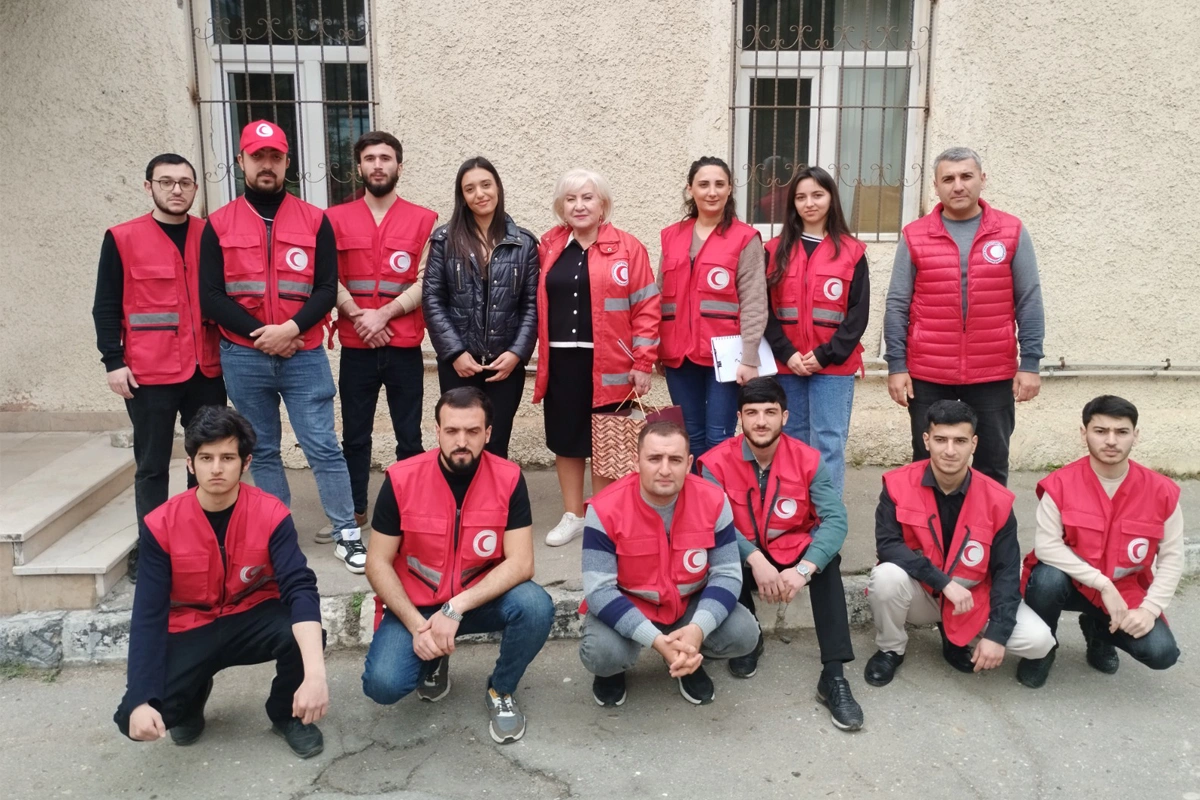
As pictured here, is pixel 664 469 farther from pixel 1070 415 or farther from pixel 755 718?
pixel 1070 415

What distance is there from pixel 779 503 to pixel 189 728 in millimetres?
2222

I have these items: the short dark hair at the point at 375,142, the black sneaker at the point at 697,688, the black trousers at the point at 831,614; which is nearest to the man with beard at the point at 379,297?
the short dark hair at the point at 375,142

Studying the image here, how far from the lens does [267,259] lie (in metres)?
3.97

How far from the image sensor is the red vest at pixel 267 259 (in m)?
3.95

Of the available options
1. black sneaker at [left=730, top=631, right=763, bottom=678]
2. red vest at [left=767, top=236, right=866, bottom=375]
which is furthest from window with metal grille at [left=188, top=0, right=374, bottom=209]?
black sneaker at [left=730, top=631, right=763, bottom=678]

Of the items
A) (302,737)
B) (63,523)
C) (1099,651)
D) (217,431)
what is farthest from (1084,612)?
(63,523)

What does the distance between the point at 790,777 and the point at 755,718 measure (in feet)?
1.25

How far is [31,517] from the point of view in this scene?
407 centimetres

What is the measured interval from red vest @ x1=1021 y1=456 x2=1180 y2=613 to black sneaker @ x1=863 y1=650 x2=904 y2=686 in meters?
0.75

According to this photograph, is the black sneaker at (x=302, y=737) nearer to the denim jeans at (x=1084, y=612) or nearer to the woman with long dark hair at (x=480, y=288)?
the woman with long dark hair at (x=480, y=288)

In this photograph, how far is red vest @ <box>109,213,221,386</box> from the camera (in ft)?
12.9

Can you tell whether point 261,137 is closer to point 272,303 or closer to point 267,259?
point 267,259

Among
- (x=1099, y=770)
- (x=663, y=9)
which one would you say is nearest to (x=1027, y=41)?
(x=663, y=9)

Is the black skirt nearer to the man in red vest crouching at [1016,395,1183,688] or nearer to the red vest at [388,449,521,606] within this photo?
the red vest at [388,449,521,606]
